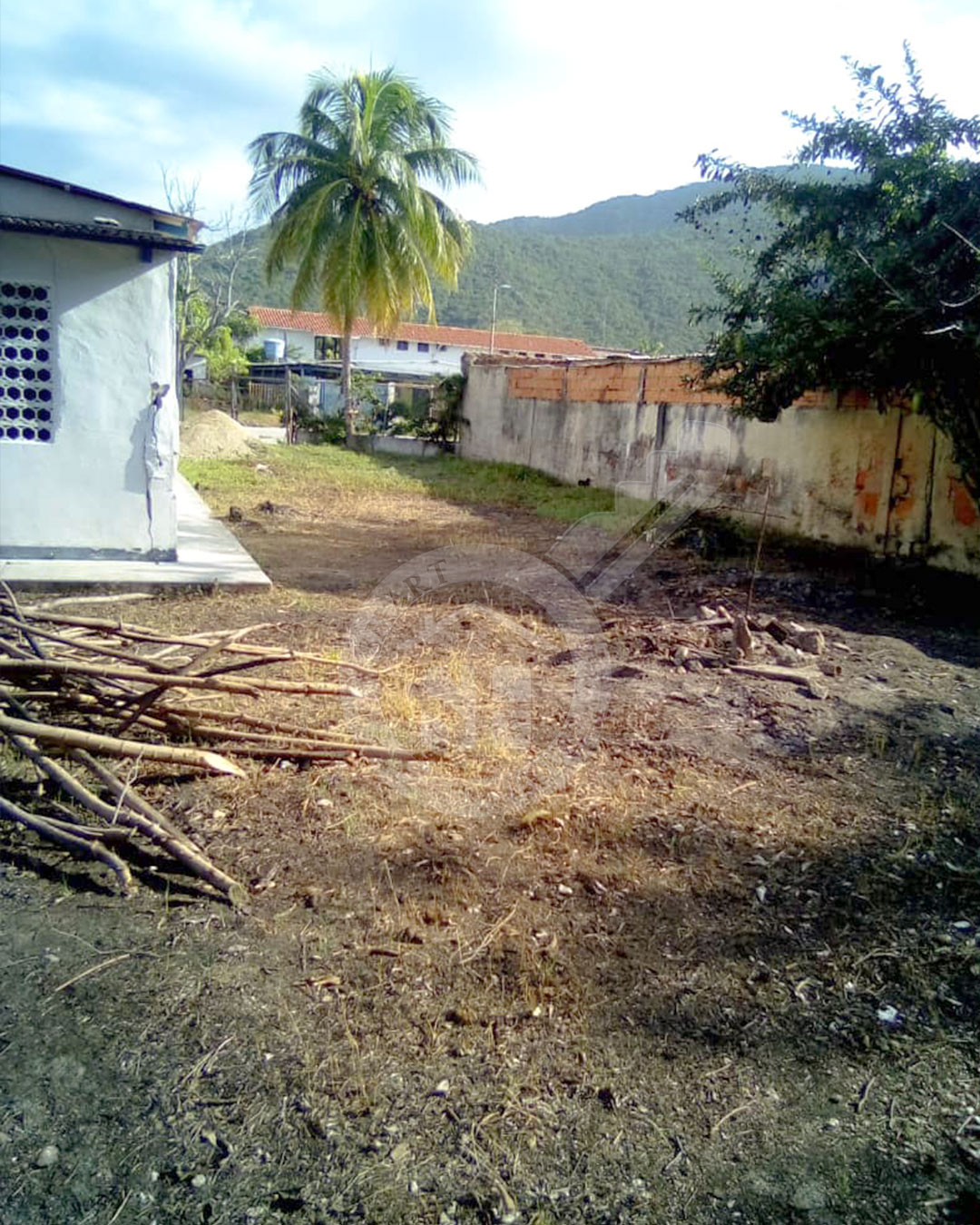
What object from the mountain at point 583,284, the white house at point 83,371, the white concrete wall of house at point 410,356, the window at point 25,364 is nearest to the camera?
the white house at point 83,371

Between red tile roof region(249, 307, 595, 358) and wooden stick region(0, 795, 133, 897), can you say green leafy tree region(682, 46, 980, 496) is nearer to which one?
wooden stick region(0, 795, 133, 897)

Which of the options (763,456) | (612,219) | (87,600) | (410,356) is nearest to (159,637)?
(87,600)

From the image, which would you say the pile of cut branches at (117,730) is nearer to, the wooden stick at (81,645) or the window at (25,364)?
the wooden stick at (81,645)

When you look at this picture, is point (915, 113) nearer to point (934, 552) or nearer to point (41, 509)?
point (934, 552)

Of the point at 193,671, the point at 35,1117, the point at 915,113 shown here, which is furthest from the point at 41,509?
the point at 915,113

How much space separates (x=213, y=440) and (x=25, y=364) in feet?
41.0

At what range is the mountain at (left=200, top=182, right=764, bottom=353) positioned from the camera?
160 ft

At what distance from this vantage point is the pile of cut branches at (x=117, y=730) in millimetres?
3156

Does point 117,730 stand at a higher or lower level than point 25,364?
lower

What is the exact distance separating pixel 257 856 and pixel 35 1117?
1.25 m

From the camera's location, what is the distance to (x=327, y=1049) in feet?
7.70

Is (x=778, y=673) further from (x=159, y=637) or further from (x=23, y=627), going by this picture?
(x=23, y=627)

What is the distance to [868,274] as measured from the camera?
24.0 feet

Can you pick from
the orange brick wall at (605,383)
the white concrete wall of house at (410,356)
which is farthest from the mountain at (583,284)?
the orange brick wall at (605,383)
